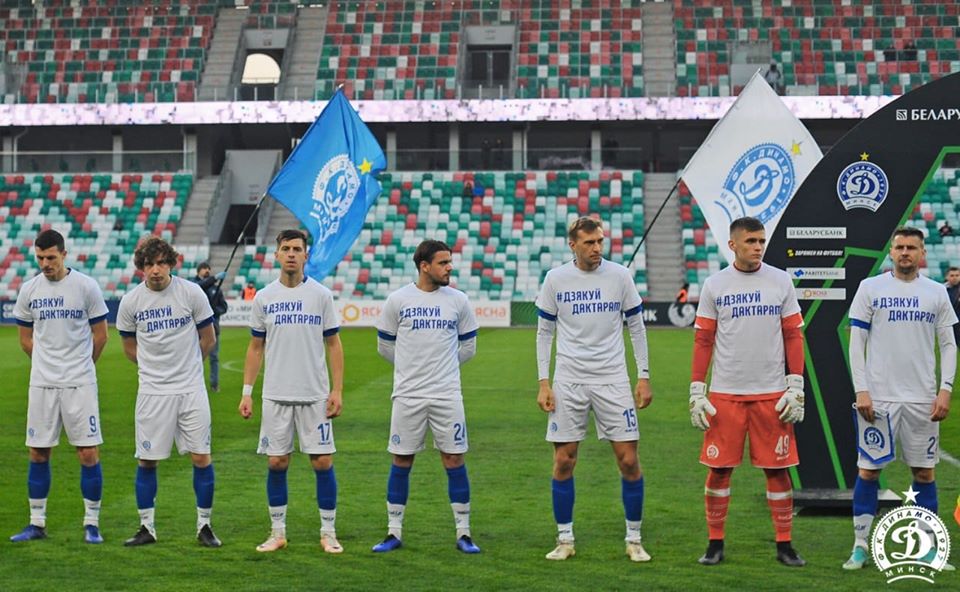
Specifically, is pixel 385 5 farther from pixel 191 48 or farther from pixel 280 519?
pixel 280 519

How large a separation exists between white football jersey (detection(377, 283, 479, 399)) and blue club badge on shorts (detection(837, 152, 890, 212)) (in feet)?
10.3

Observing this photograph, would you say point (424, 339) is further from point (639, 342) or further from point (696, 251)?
point (696, 251)

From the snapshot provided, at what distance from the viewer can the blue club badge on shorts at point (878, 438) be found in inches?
A: 342

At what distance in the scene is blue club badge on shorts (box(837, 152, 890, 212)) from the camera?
402 inches

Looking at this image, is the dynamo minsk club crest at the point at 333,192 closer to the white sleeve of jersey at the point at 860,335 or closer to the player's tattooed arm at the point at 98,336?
the player's tattooed arm at the point at 98,336

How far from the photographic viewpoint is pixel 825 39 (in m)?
49.0

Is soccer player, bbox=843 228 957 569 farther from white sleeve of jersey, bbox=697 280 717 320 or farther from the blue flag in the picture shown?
the blue flag

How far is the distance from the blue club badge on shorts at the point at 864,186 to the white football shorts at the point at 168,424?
16.6 feet

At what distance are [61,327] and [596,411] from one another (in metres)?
3.89

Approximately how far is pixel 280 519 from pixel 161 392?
123 centimetres

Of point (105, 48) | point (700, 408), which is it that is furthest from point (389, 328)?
point (105, 48)

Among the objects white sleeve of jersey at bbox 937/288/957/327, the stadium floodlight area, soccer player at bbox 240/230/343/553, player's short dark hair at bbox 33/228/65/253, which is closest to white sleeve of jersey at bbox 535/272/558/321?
soccer player at bbox 240/230/343/553

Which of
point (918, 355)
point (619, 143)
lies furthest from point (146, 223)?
point (918, 355)

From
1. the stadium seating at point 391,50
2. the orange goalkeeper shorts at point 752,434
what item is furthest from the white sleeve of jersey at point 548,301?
the stadium seating at point 391,50
